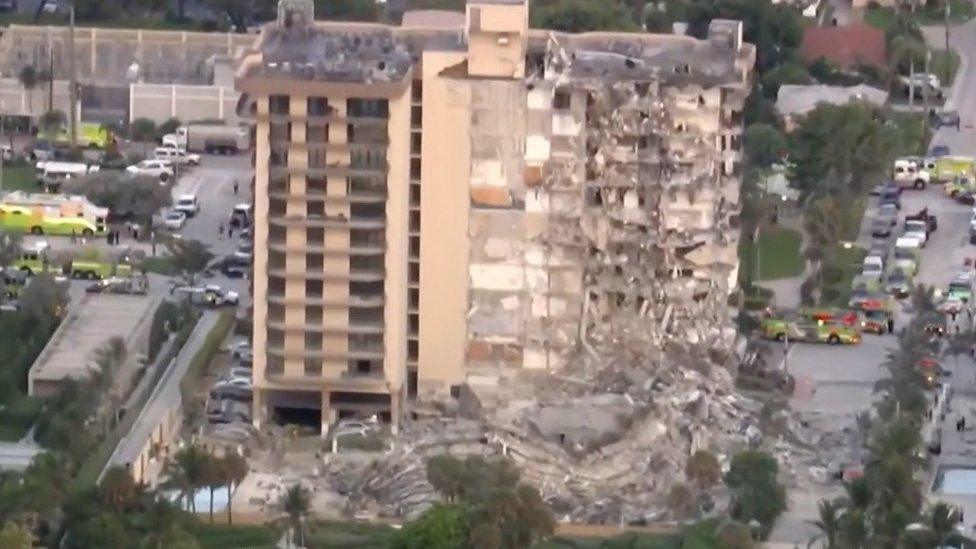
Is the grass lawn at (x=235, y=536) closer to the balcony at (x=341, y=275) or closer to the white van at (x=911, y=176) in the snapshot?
the balcony at (x=341, y=275)

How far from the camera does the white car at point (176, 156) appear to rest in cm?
6512

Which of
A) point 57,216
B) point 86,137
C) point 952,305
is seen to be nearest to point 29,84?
point 86,137

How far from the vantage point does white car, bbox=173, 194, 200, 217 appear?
2451 inches

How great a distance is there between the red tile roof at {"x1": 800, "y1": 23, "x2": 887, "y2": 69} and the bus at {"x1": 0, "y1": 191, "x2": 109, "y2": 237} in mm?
14299

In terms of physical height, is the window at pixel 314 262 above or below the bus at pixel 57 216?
above

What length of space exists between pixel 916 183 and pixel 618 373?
13348mm

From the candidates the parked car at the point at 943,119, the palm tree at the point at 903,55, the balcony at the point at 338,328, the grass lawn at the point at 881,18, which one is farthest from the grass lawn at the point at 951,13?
the balcony at the point at 338,328

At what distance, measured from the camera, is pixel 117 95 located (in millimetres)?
68500

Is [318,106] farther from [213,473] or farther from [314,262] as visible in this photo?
[213,473]

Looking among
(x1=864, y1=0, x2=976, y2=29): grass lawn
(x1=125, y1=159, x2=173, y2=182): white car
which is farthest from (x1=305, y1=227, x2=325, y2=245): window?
(x1=864, y1=0, x2=976, y2=29): grass lawn

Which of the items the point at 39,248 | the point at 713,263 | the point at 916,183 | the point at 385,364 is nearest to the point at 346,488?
the point at 385,364

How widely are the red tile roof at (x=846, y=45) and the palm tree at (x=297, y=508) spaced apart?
25.1 m

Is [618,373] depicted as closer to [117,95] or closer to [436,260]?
[436,260]

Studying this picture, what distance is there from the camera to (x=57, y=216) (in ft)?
A: 201
